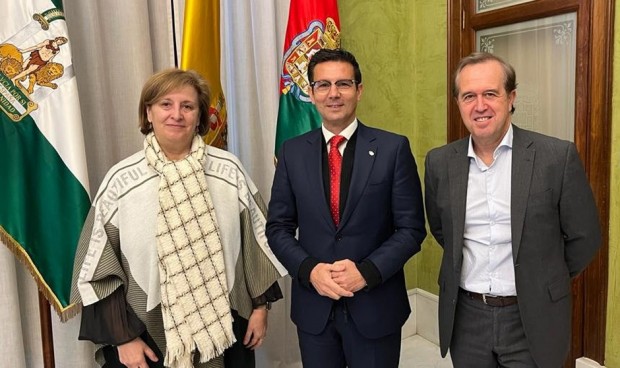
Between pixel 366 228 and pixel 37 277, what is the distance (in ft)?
4.24

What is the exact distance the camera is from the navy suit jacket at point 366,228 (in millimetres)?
1746

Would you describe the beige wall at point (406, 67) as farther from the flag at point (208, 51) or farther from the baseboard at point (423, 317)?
the flag at point (208, 51)

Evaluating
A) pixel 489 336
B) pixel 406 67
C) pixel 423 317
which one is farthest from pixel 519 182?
pixel 423 317

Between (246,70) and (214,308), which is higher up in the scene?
(246,70)

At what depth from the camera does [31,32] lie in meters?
2.00

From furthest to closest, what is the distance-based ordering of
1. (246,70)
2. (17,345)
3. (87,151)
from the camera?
(246,70)
(87,151)
(17,345)

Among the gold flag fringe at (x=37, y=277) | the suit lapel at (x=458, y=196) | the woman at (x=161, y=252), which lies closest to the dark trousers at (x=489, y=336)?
the suit lapel at (x=458, y=196)

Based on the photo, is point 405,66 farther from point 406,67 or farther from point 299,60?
point 299,60

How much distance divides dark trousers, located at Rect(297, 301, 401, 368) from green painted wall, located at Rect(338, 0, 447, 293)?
1.70 metres

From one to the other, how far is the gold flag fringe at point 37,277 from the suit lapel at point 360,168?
1.17 meters

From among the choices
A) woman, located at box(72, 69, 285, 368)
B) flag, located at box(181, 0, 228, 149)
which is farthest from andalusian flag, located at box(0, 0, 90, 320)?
flag, located at box(181, 0, 228, 149)

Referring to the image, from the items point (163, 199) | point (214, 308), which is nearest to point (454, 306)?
point (214, 308)

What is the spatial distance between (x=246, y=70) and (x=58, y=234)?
4.12 ft

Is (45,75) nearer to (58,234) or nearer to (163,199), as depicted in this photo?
(58,234)
